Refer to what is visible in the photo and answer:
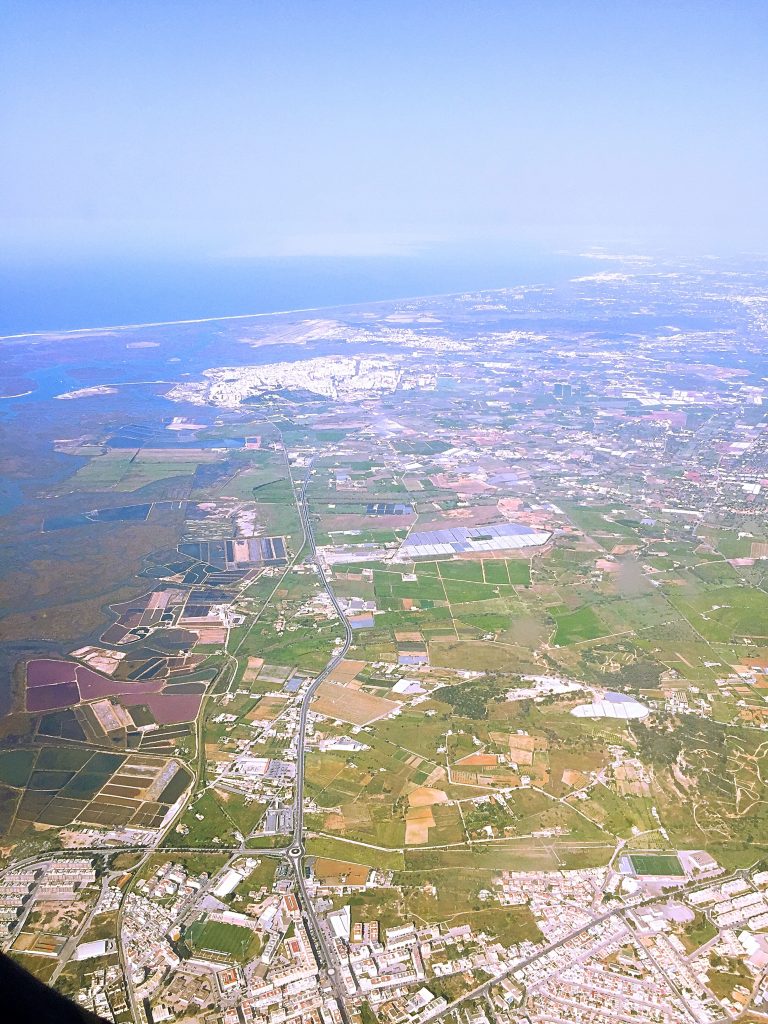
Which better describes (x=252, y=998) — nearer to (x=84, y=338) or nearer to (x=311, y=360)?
(x=311, y=360)

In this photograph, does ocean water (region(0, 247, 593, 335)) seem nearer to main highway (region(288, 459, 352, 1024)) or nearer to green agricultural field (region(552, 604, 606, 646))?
main highway (region(288, 459, 352, 1024))

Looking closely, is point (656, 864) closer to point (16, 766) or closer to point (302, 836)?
point (302, 836)

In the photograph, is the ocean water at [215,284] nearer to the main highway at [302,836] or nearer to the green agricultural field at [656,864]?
the main highway at [302,836]

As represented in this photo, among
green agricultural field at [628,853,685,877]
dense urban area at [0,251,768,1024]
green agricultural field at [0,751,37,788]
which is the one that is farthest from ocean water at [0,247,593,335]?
green agricultural field at [628,853,685,877]

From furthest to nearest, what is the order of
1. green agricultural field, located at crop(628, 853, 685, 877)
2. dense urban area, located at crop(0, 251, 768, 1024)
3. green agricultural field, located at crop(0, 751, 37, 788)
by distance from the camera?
green agricultural field, located at crop(0, 751, 37, 788)
green agricultural field, located at crop(628, 853, 685, 877)
dense urban area, located at crop(0, 251, 768, 1024)

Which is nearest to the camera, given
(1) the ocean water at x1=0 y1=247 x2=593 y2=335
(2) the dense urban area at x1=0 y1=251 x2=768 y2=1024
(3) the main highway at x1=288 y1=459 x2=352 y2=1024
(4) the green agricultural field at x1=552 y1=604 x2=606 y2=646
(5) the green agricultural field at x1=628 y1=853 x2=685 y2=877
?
(3) the main highway at x1=288 y1=459 x2=352 y2=1024

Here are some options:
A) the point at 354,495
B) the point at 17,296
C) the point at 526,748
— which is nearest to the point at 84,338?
the point at 17,296

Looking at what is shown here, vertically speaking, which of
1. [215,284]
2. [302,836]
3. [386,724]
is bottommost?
[215,284]

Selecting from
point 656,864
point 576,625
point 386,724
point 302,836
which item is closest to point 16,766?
point 302,836
